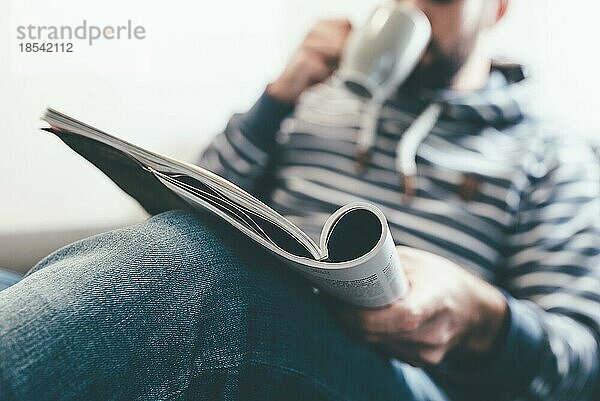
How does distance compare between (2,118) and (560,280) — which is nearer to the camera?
(560,280)

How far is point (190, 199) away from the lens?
515mm

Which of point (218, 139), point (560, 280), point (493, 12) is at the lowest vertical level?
point (560, 280)

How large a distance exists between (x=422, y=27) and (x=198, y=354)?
590 mm

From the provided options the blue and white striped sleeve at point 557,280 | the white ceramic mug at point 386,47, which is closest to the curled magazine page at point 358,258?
the blue and white striped sleeve at point 557,280

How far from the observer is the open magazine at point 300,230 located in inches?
17.9

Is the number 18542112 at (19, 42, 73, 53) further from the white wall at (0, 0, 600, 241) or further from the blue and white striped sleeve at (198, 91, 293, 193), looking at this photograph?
the blue and white striped sleeve at (198, 91, 293, 193)

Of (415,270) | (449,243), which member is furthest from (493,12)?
(415,270)

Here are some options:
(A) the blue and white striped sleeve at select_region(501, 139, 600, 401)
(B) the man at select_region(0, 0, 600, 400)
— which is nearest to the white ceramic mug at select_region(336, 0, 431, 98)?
(B) the man at select_region(0, 0, 600, 400)

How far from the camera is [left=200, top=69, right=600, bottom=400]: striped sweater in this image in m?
0.77

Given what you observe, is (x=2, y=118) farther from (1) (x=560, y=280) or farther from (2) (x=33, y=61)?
(1) (x=560, y=280)

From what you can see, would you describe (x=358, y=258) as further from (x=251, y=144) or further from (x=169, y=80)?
(x=169, y=80)

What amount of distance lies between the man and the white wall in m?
0.14

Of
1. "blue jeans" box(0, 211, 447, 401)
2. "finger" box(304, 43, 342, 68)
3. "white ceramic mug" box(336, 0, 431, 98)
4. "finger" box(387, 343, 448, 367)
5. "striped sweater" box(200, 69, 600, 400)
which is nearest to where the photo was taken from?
"blue jeans" box(0, 211, 447, 401)

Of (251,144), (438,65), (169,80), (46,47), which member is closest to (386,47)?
(438,65)
